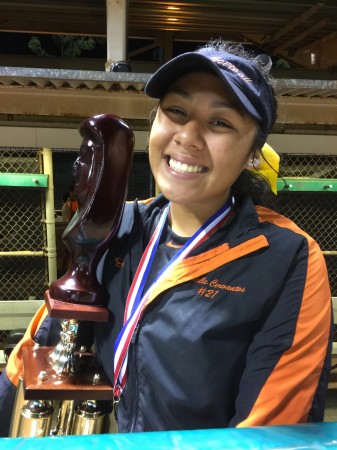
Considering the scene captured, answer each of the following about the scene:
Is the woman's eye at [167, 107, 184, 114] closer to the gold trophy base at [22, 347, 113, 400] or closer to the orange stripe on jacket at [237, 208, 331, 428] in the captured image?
the orange stripe on jacket at [237, 208, 331, 428]

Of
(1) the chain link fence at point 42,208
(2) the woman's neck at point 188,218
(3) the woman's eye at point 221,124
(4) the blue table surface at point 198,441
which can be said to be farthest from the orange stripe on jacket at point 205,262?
(1) the chain link fence at point 42,208

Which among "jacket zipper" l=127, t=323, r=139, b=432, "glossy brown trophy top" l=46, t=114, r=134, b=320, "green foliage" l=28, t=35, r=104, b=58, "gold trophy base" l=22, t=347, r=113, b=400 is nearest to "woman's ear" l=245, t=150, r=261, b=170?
"glossy brown trophy top" l=46, t=114, r=134, b=320

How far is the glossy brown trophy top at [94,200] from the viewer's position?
91 centimetres

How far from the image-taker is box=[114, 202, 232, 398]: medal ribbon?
0.89 meters

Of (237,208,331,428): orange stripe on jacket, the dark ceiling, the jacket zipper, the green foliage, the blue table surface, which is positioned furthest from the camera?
the green foliage

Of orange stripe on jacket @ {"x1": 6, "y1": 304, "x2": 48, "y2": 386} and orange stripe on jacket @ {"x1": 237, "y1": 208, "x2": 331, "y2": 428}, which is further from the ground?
orange stripe on jacket @ {"x1": 237, "y1": 208, "x2": 331, "y2": 428}

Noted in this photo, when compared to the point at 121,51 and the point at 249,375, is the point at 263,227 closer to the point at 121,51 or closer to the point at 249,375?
the point at 249,375

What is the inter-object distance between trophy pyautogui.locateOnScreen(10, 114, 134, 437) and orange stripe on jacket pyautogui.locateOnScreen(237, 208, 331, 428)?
10.5 inches

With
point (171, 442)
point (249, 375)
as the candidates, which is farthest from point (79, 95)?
point (171, 442)

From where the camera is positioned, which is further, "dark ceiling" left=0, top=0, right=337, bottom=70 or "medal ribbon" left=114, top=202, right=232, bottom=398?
"dark ceiling" left=0, top=0, right=337, bottom=70

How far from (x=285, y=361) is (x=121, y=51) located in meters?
2.26

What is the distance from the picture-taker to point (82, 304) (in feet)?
2.97

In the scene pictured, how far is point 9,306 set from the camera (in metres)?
2.86

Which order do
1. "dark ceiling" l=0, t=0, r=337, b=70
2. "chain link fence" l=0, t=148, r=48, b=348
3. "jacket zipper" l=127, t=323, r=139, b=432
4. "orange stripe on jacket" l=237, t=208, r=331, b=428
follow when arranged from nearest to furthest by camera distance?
"orange stripe on jacket" l=237, t=208, r=331, b=428 → "jacket zipper" l=127, t=323, r=139, b=432 → "chain link fence" l=0, t=148, r=48, b=348 → "dark ceiling" l=0, t=0, r=337, b=70
